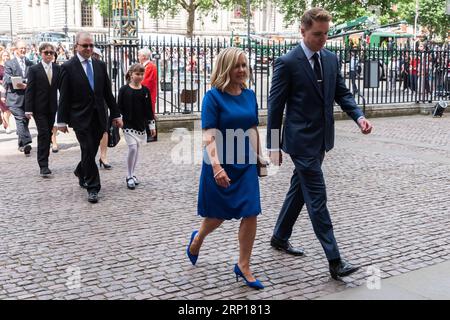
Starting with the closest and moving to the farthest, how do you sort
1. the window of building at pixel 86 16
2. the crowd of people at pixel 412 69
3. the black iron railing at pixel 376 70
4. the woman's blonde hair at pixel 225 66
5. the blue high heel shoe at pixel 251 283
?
the woman's blonde hair at pixel 225 66 < the blue high heel shoe at pixel 251 283 < the black iron railing at pixel 376 70 < the crowd of people at pixel 412 69 < the window of building at pixel 86 16

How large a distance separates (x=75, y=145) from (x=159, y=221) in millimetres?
6087

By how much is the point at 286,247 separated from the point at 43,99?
5119mm

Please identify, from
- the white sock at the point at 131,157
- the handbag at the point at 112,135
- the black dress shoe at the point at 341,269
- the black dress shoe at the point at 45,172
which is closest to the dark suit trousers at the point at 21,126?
the black dress shoe at the point at 45,172

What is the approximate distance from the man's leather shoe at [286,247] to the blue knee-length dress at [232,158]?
973 mm

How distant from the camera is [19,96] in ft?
36.3

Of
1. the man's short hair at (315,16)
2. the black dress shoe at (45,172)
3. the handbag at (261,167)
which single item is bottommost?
the black dress shoe at (45,172)

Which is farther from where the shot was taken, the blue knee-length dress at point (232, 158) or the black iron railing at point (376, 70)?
the black iron railing at point (376, 70)

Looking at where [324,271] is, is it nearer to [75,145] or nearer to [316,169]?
[316,169]

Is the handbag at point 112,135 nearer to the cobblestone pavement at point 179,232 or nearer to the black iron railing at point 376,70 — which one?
the cobblestone pavement at point 179,232

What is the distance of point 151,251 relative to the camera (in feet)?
18.1

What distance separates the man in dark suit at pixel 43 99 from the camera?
910 cm

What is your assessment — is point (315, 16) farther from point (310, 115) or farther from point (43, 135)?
point (43, 135)

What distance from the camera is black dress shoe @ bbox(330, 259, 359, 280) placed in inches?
183
